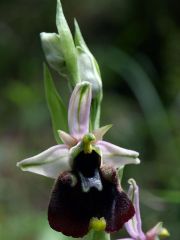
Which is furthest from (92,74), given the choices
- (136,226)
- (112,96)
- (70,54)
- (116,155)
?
(112,96)

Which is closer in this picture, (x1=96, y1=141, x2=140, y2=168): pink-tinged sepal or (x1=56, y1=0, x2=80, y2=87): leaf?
(x1=96, y1=141, x2=140, y2=168): pink-tinged sepal

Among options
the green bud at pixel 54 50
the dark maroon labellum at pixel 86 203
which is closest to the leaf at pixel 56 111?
the green bud at pixel 54 50

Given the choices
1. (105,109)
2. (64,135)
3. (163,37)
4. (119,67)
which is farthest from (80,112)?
(163,37)

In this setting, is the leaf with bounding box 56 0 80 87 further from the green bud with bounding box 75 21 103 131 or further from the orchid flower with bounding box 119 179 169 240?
the orchid flower with bounding box 119 179 169 240

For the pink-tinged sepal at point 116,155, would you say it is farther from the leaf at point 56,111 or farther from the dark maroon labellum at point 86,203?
the leaf at point 56,111

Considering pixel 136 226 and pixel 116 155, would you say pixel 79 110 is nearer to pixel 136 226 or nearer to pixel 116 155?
pixel 116 155

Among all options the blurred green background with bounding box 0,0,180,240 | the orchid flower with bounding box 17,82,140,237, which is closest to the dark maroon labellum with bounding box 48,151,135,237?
the orchid flower with bounding box 17,82,140,237

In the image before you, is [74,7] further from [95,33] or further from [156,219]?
[156,219]
